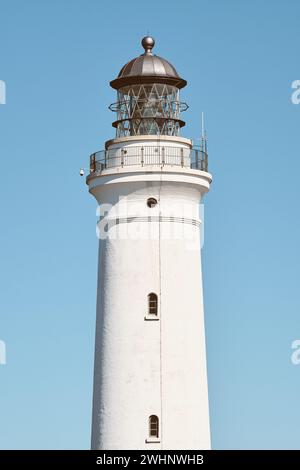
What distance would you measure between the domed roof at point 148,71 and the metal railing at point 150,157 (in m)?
2.20

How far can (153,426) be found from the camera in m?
106

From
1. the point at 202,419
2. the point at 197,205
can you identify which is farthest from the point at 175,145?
the point at 202,419

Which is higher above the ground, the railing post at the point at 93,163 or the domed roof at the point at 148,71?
the domed roof at the point at 148,71

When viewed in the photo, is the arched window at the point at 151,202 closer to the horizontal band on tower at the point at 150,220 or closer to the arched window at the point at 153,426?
the horizontal band on tower at the point at 150,220

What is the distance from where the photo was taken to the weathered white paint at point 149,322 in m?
107

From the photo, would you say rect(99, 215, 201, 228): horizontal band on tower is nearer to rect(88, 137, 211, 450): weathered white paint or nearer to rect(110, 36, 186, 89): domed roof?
rect(88, 137, 211, 450): weathered white paint

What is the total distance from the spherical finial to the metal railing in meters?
3.33

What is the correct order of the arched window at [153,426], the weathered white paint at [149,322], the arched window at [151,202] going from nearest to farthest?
the arched window at [153,426]
the weathered white paint at [149,322]
the arched window at [151,202]

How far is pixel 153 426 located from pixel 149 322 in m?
3.28

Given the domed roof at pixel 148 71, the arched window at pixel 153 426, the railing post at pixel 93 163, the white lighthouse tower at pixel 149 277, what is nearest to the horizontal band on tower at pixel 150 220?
the white lighthouse tower at pixel 149 277

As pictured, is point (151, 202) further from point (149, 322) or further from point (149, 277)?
point (149, 322)

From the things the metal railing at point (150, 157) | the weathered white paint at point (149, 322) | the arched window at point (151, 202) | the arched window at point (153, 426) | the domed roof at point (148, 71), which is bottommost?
the arched window at point (153, 426)

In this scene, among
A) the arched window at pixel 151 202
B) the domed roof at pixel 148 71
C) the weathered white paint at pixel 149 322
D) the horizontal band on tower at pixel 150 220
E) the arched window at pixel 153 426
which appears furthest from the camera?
the domed roof at pixel 148 71
